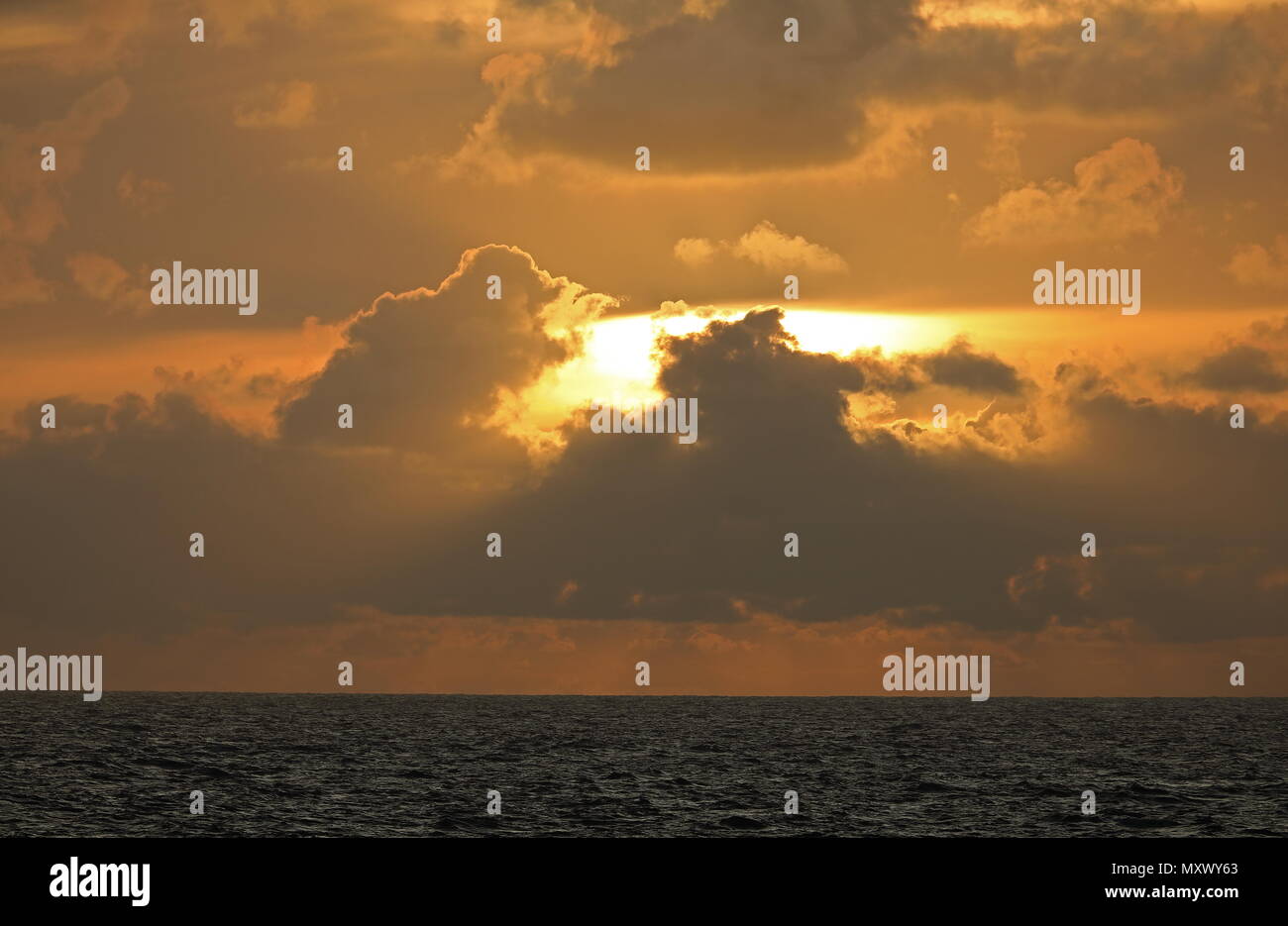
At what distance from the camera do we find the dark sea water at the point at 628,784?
7019 centimetres

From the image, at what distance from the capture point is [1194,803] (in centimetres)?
8394

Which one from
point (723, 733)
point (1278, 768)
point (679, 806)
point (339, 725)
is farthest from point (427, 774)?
point (339, 725)

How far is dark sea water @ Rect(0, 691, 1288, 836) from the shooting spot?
70.2 m

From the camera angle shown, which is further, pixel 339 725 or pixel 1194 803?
pixel 339 725

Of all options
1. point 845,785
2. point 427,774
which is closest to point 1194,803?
point 845,785

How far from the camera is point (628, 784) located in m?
90.9

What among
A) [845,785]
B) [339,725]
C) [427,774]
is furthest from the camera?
[339,725]
